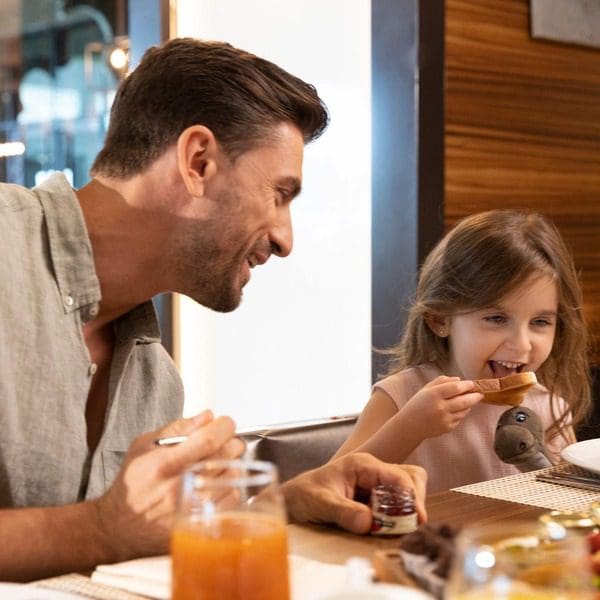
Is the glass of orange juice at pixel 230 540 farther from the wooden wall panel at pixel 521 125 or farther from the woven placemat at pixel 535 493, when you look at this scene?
the wooden wall panel at pixel 521 125

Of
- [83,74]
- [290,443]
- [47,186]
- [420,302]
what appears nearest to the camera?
[47,186]

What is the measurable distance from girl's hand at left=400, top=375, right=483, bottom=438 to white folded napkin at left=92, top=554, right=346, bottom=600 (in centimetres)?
80

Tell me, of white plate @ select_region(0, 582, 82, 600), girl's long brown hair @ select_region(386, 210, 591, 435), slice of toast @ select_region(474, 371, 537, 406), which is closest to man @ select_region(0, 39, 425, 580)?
white plate @ select_region(0, 582, 82, 600)

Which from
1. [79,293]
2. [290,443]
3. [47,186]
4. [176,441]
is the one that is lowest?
[290,443]

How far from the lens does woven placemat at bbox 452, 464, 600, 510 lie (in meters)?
1.47

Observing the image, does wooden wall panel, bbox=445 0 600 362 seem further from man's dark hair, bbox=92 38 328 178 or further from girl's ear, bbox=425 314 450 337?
man's dark hair, bbox=92 38 328 178

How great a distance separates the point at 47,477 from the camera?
148 cm

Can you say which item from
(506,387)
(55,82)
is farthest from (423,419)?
(55,82)

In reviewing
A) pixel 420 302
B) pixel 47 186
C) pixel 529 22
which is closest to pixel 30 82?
pixel 529 22

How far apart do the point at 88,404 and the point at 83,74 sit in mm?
2997

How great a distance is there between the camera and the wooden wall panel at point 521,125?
307 cm

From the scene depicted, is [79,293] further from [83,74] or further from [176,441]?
[83,74]

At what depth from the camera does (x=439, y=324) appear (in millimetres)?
2396

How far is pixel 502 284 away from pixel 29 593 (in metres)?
1.47
